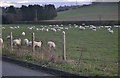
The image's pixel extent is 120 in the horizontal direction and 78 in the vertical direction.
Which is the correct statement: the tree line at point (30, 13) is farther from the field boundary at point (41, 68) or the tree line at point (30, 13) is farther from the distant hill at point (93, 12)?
the field boundary at point (41, 68)

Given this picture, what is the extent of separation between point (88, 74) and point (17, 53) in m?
7.52

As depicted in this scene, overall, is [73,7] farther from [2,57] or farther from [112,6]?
[2,57]

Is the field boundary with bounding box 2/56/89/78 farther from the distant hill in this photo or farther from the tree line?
the distant hill

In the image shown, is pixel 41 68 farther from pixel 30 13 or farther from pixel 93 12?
pixel 93 12

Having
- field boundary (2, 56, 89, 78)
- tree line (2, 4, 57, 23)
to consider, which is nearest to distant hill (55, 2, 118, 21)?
tree line (2, 4, 57, 23)

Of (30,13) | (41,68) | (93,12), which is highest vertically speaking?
(41,68)

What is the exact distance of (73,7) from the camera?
433ft

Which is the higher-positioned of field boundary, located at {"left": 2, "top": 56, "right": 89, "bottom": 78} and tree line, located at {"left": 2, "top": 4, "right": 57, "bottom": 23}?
field boundary, located at {"left": 2, "top": 56, "right": 89, "bottom": 78}

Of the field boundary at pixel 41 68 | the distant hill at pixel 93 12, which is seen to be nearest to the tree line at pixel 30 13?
the distant hill at pixel 93 12

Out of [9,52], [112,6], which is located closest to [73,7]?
[112,6]

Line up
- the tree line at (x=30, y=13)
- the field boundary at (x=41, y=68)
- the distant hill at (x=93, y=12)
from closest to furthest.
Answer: the field boundary at (x=41, y=68)
the tree line at (x=30, y=13)
the distant hill at (x=93, y=12)

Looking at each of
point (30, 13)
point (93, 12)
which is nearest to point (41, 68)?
point (30, 13)

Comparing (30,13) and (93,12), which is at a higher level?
(30,13)

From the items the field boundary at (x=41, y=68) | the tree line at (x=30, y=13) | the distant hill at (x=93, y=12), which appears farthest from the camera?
the distant hill at (x=93, y=12)
